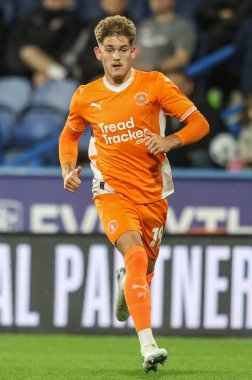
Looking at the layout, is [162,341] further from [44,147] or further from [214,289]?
[44,147]

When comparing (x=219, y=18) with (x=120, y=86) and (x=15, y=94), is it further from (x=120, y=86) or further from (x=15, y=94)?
(x=120, y=86)

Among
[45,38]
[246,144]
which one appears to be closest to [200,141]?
[246,144]

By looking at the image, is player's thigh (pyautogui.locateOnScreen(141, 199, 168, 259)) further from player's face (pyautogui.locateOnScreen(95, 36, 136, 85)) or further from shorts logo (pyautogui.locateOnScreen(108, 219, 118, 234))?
player's face (pyautogui.locateOnScreen(95, 36, 136, 85))

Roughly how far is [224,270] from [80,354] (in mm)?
1835

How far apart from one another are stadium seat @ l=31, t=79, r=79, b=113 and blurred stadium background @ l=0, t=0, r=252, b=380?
14 millimetres

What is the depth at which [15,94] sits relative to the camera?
44.0 ft

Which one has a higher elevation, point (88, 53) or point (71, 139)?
point (88, 53)

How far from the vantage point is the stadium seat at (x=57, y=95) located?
1306 cm

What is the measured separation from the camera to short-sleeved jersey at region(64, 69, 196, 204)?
285 inches

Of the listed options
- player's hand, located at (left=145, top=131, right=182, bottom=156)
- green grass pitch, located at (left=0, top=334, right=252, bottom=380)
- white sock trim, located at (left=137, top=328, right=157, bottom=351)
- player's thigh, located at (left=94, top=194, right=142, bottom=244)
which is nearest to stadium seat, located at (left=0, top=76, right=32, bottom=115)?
green grass pitch, located at (left=0, top=334, right=252, bottom=380)

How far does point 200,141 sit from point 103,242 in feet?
9.00

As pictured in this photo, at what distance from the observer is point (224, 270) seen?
958 cm

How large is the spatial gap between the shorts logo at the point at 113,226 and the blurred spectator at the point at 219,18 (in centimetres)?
678

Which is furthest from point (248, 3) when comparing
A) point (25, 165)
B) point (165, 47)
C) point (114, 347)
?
point (114, 347)
